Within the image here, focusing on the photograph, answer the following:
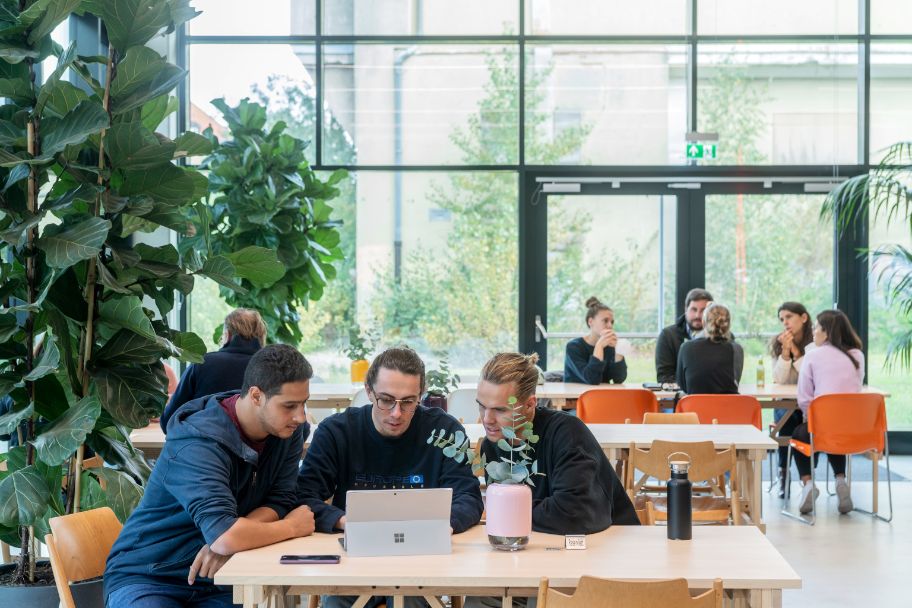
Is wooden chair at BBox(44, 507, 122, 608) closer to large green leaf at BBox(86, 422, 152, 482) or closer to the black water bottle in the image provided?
large green leaf at BBox(86, 422, 152, 482)

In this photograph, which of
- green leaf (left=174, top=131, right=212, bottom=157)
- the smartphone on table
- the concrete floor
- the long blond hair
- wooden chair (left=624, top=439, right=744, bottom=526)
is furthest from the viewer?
the concrete floor

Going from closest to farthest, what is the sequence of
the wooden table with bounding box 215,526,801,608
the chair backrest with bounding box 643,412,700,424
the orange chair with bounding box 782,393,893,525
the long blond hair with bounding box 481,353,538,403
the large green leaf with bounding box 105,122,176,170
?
1. the wooden table with bounding box 215,526,801,608
2. the long blond hair with bounding box 481,353,538,403
3. the large green leaf with bounding box 105,122,176,170
4. the chair backrest with bounding box 643,412,700,424
5. the orange chair with bounding box 782,393,893,525

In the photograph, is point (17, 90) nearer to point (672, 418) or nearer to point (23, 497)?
point (23, 497)

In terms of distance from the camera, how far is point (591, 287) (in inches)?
363

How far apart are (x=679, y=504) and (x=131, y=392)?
6.20 feet

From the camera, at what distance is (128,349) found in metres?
3.76

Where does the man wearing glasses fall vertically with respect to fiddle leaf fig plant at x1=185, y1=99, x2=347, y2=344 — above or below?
below

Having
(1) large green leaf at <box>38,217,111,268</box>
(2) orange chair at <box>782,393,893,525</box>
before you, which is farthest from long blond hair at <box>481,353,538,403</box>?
(2) orange chair at <box>782,393,893,525</box>

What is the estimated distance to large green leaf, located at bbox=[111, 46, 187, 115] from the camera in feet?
12.0

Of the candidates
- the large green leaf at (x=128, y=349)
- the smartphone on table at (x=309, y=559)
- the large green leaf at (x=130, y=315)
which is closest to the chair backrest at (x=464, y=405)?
the large green leaf at (x=128, y=349)

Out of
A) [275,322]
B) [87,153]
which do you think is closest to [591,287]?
[275,322]

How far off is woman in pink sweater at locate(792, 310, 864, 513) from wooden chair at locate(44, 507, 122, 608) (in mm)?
4868

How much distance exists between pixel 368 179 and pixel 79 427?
599 cm

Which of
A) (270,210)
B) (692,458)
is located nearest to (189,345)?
(692,458)
